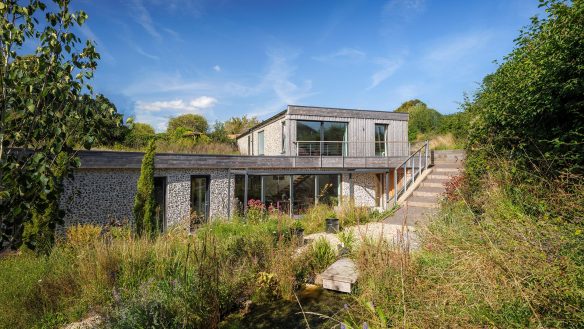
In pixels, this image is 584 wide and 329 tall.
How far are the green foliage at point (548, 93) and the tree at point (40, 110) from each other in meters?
5.85

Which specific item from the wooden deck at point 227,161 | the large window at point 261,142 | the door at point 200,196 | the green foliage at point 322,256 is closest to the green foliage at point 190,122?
the large window at point 261,142

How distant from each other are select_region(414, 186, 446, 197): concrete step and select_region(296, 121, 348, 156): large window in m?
4.92

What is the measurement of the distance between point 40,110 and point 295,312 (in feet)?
15.2

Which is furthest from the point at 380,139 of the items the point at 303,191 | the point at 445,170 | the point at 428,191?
the point at 303,191

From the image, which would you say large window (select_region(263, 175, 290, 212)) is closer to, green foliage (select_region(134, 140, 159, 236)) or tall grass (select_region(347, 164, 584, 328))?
green foliage (select_region(134, 140, 159, 236))

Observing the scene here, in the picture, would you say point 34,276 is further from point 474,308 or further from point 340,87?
point 340,87

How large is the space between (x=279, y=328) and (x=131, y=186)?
26.9 feet

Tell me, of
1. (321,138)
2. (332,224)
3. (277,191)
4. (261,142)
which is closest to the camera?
(332,224)

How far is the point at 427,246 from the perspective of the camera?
5.32 m

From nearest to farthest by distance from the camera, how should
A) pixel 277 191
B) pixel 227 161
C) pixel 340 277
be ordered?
1. pixel 340 277
2. pixel 227 161
3. pixel 277 191

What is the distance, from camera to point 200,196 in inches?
486

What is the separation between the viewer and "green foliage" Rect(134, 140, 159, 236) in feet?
31.8

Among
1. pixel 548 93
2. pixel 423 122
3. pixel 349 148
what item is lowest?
pixel 548 93

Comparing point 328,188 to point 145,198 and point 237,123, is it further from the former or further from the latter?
point 237,123
